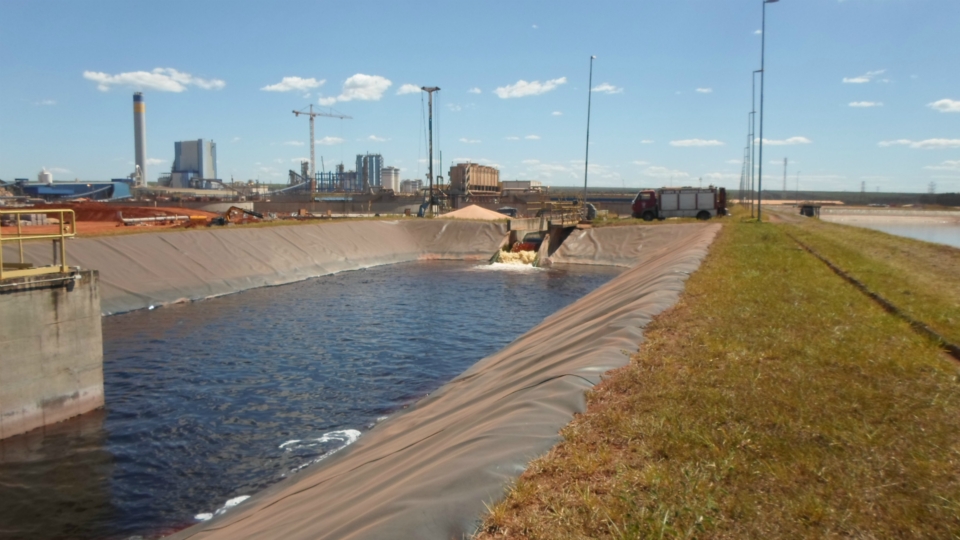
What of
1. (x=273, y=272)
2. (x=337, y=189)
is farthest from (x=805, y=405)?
(x=337, y=189)

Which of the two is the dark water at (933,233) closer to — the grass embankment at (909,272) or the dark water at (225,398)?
the grass embankment at (909,272)

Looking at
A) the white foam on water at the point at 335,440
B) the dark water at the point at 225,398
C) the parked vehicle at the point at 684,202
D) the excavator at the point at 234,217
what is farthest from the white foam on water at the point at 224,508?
the parked vehicle at the point at 684,202

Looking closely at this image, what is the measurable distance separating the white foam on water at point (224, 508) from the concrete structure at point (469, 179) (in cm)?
8185

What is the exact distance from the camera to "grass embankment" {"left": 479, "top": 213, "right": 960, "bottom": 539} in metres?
4.86

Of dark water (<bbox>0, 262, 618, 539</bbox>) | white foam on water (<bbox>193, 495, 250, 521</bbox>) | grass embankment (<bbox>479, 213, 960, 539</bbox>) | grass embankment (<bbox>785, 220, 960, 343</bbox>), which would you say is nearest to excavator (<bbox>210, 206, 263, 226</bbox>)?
dark water (<bbox>0, 262, 618, 539</bbox>)

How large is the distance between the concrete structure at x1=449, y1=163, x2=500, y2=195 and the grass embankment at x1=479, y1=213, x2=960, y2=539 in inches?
3244

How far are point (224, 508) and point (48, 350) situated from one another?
624 centimetres

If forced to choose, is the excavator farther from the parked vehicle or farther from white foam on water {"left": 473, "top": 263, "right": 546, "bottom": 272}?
the parked vehicle

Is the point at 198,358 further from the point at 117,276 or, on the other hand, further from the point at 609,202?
the point at 609,202

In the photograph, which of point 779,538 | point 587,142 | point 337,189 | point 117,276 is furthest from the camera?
point 337,189

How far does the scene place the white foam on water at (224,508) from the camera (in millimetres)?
9683

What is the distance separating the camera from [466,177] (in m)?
92.4

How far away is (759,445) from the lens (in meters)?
6.19

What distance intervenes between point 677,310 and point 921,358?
4.40 meters
